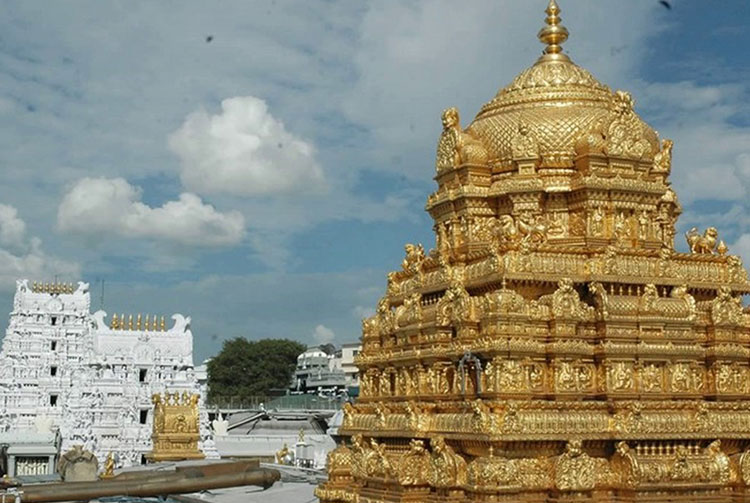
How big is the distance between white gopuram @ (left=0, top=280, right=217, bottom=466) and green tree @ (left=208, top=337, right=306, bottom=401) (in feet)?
97.0

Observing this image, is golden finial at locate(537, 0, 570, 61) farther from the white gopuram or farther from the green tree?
the green tree

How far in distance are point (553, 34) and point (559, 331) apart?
7.76 m

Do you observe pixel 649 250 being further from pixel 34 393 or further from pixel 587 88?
pixel 34 393

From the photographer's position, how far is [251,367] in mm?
90250

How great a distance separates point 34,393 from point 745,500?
151ft

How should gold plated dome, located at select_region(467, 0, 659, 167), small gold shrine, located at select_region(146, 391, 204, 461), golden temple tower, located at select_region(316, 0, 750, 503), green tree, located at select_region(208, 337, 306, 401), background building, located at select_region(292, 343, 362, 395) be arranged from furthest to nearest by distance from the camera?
background building, located at select_region(292, 343, 362, 395), green tree, located at select_region(208, 337, 306, 401), small gold shrine, located at select_region(146, 391, 204, 461), gold plated dome, located at select_region(467, 0, 659, 167), golden temple tower, located at select_region(316, 0, 750, 503)

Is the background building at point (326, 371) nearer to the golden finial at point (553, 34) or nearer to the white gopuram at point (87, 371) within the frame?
the white gopuram at point (87, 371)

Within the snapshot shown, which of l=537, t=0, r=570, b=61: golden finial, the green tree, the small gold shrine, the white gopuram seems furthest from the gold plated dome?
the green tree

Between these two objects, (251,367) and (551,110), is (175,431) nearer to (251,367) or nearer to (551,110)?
(551,110)

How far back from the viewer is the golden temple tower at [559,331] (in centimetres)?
1944

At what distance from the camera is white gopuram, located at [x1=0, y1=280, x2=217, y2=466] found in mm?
51562

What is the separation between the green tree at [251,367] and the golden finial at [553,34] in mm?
67498

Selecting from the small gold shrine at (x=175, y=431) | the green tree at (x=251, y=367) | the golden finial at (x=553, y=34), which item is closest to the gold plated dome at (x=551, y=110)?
the golden finial at (x=553, y=34)

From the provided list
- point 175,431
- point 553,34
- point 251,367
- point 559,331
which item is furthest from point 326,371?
point 559,331
